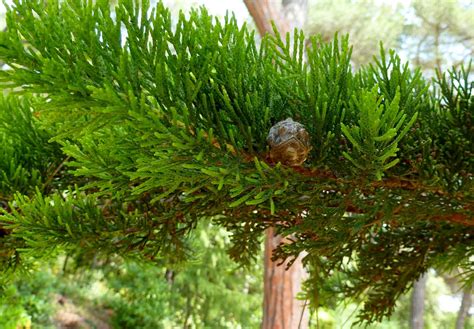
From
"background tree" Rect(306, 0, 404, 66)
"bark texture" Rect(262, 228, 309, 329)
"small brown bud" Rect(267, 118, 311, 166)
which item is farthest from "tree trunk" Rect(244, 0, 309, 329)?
"background tree" Rect(306, 0, 404, 66)

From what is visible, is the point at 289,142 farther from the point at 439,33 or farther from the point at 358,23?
the point at 439,33

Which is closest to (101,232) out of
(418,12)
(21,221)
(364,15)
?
(21,221)

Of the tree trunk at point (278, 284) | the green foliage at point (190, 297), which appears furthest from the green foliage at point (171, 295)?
the tree trunk at point (278, 284)

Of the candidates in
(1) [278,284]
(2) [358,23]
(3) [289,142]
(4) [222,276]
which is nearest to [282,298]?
(1) [278,284]

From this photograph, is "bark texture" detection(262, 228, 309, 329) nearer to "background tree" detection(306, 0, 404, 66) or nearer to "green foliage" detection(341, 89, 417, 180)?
"green foliage" detection(341, 89, 417, 180)

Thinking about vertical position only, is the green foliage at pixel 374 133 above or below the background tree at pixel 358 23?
below

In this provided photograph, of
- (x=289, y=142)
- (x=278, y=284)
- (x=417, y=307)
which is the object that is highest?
(x=417, y=307)

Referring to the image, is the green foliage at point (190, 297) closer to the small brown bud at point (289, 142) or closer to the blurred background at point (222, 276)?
the blurred background at point (222, 276)

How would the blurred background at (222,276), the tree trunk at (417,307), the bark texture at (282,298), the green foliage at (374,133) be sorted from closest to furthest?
→ the green foliage at (374,133), the bark texture at (282,298), the blurred background at (222,276), the tree trunk at (417,307)

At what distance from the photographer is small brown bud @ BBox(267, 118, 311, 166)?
0.51m

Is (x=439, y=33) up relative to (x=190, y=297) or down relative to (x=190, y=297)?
up

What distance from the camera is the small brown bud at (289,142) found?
512mm

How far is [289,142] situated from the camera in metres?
0.51

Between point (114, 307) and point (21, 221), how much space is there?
7.39 m
